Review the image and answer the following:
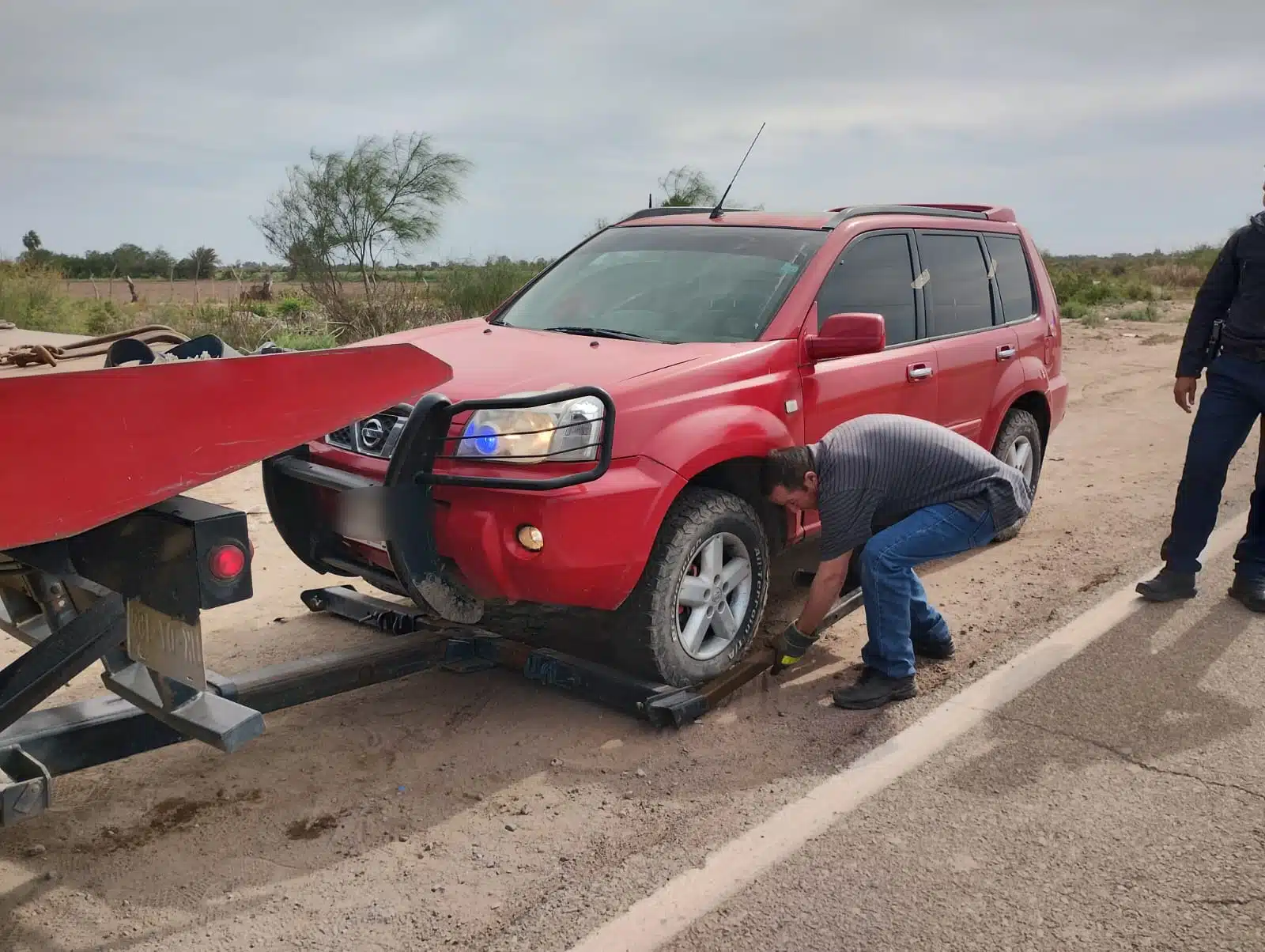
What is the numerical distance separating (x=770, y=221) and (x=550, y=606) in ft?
7.63

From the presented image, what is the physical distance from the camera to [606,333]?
4.78m

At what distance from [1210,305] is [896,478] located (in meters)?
2.41

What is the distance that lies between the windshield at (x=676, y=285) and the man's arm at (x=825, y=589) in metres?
1.01

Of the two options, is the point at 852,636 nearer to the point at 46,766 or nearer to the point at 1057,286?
the point at 46,766

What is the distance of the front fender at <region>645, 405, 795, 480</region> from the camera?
4016 millimetres

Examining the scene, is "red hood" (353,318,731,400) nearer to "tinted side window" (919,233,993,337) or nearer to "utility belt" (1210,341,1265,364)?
"tinted side window" (919,233,993,337)

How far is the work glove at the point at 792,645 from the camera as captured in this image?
4.52 meters

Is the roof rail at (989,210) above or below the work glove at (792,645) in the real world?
above

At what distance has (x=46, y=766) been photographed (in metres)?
3.19

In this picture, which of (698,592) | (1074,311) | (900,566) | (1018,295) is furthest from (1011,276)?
(1074,311)

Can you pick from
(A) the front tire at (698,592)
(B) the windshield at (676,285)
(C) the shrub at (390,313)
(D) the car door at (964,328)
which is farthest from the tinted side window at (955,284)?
(C) the shrub at (390,313)

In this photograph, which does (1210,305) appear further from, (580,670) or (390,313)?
(390,313)

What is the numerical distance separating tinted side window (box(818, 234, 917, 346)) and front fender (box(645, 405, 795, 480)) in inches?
28.3

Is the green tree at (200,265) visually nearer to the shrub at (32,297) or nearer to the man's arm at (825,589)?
the shrub at (32,297)
